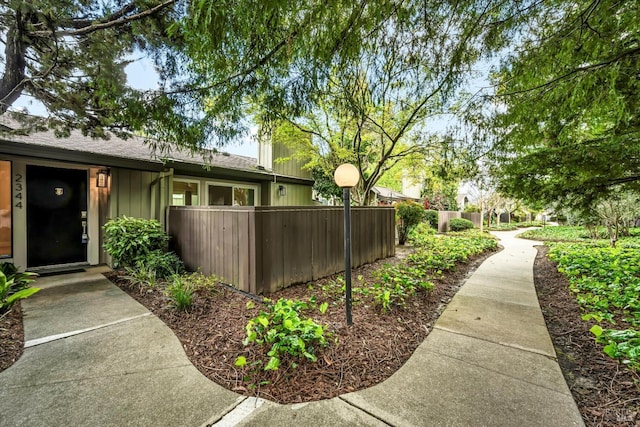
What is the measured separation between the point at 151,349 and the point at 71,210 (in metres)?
4.99

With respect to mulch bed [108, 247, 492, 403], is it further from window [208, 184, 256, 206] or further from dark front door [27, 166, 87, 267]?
window [208, 184, 256, 206]

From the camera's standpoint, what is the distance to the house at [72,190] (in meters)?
4.74

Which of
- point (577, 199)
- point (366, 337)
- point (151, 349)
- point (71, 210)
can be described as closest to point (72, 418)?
point (151, 349)

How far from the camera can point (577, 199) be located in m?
4.39

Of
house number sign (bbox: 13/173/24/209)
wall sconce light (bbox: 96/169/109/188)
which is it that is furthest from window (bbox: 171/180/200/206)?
house number sign (bbox: 13/173/24/209)

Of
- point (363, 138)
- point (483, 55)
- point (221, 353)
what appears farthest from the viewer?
point (363, 138)

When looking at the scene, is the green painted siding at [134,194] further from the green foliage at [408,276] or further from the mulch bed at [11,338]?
the green foliage at [408,276]

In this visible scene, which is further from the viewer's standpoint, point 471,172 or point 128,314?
point 471,172

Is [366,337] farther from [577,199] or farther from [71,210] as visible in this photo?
[71,210]

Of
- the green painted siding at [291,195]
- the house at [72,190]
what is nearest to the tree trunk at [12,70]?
the house at [72,190]

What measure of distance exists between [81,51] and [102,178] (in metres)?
3.07

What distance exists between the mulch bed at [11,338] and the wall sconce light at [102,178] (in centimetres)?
295

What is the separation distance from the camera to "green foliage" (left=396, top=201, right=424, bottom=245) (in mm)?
9266

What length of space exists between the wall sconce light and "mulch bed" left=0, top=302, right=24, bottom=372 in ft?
9.69
